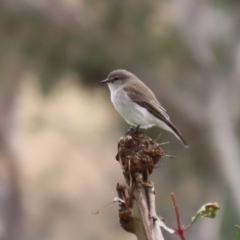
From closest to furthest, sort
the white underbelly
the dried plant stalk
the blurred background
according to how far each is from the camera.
A: the dried plant stalk → the white underbelly → the blurred background

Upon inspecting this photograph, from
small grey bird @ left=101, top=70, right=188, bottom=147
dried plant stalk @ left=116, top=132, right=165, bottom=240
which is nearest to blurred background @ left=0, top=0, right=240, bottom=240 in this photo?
small grey bird @ left=101, top=70, right=188, bottom=147

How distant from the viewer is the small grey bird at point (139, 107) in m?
3.55

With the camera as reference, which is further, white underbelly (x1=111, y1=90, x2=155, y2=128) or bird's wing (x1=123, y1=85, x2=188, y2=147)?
bird's wing (x1=123, y1=85, x2=188, y2=147)

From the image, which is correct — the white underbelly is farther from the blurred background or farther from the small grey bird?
the blurred background

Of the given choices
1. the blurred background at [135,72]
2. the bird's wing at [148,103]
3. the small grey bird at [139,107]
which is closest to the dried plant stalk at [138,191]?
the small grey bird at [139,107]

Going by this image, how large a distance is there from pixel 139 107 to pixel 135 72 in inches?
210

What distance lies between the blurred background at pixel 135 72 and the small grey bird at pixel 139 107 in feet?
15.3

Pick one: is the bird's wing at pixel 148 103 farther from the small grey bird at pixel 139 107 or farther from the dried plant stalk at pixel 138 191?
the dried plant stalk at pixel 138 191

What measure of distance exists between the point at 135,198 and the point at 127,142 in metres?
0.24

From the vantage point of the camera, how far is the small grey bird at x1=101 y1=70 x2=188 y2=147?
11.7 ft

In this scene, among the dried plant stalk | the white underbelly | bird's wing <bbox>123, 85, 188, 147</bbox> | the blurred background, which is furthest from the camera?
the blurred background

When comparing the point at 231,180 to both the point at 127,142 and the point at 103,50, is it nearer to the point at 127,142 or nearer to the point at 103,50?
the point at 103,50

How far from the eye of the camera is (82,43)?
905 centimetres

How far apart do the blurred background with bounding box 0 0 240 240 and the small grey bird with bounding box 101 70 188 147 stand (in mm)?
4669
